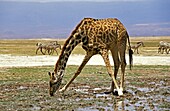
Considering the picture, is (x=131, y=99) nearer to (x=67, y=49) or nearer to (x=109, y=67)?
(x=109, y=67)

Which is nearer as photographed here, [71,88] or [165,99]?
[165,99]

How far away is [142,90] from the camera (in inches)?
760

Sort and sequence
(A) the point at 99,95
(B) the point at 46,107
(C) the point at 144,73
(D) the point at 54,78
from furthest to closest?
(C) the point at 144,73 → (A) the point at 99,95 → (D) the point at 54,78 → (B) the point at 46,107

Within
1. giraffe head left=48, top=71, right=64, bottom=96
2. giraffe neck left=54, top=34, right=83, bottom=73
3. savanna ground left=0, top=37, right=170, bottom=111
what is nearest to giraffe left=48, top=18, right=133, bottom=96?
giraffe neck left=54, top=34, right=83, bottom=73

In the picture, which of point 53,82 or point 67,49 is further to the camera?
point 67,49

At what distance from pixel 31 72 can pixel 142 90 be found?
429 inches

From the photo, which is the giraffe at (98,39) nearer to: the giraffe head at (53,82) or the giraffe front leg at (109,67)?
the giraffe front leg at (109,67)

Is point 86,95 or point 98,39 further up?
point 98,39

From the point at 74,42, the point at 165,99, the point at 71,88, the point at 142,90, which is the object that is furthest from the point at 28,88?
the point at 165,99

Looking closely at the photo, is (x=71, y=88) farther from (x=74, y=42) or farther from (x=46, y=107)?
(x=46, y=107)

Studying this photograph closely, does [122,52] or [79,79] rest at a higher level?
[122,52]

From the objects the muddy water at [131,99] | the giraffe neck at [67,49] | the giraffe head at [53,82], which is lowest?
the muddy water at [131,99]

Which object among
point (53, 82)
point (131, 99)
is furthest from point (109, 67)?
point (53, 82)

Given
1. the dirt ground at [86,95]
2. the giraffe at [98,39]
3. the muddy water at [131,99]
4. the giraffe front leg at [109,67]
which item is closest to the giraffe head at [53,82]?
the dirt ground at [86,95]
